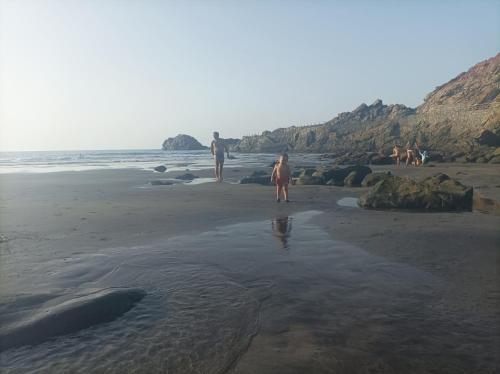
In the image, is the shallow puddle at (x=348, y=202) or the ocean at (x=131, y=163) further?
the ocean at (x=131, y=163)

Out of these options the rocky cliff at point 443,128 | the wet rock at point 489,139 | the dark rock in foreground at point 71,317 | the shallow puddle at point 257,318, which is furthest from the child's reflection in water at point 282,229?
the wet rock at point 489,139

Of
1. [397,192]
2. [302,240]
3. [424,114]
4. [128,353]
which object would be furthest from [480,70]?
[128,353]

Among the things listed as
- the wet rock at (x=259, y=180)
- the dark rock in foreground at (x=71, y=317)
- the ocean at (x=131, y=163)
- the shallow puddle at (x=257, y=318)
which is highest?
the ocean at (x=131, y=163)

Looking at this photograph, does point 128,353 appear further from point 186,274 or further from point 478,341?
point 478,341

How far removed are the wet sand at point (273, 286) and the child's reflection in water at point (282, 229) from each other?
45 mm

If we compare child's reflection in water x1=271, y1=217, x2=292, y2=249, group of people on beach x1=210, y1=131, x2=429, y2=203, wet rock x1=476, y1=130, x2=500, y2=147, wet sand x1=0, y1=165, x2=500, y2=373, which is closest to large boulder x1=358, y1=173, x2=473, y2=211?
wet sand x1=0, y1=165, x2=500, y2=373

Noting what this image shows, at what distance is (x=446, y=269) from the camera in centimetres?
537

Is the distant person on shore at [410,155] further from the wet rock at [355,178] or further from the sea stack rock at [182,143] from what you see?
the sea stack rock at [182,143]

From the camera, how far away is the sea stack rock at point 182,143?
15188 centimetres

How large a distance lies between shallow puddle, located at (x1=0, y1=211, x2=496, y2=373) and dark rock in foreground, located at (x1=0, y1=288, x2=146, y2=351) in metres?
0.12

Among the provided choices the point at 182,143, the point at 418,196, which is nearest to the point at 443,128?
the point at 418,196

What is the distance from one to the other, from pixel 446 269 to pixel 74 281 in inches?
209

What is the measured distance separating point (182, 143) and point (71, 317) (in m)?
152

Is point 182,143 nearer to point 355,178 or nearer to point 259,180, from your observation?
point 259,180
